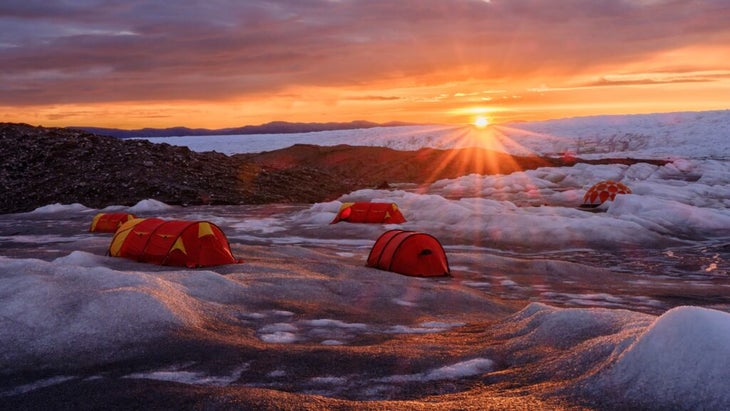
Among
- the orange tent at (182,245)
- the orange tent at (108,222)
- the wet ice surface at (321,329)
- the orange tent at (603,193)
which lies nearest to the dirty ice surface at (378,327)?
the wet ice surface at (321,329)

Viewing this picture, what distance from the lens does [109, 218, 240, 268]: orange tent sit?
15734 millimetres

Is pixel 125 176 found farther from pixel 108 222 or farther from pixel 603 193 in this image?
pixel 603 193

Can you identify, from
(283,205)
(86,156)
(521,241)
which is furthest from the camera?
(86,156)

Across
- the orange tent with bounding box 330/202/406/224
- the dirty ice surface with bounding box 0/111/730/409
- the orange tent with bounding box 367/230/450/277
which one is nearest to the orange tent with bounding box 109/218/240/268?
the dirty ice surface with bounding box 0/111/730/409

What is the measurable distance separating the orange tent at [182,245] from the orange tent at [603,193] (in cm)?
2772

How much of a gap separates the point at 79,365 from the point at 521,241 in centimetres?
1975

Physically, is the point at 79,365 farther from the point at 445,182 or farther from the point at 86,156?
the point at 445,182

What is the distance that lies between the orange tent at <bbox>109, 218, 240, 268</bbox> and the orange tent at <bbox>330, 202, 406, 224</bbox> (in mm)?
12266

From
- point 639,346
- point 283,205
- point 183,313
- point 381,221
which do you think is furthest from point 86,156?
point 639,346

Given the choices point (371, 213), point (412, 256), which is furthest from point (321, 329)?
point (371, 213)

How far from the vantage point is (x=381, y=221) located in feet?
91.8

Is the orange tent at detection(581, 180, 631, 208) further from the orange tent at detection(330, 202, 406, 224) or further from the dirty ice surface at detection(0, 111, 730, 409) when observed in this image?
the orange tent at detection(330, 202, 406, 224)

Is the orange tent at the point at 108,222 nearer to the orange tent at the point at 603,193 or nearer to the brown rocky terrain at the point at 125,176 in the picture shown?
the brown rocky terrain at the point at 125,176

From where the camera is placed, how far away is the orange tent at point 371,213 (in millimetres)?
28016
